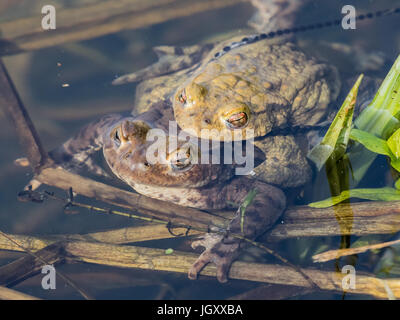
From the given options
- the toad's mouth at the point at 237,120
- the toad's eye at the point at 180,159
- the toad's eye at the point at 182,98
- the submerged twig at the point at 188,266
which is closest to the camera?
the submerged twig at the point at 188,266

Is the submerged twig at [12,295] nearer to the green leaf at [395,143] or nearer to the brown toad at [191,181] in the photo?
the brown toad at [191,181]

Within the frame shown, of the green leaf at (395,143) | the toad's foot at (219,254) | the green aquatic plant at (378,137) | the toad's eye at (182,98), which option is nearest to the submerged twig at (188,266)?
the toad's foot at (219,254)

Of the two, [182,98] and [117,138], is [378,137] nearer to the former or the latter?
[182,98]

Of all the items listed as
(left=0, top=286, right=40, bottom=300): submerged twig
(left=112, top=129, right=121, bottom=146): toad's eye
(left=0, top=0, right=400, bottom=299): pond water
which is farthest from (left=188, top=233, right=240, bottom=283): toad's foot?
(left=0, top=286, right=40, bottom=300): submerged twig

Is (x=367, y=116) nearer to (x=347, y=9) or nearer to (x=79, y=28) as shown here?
(x=347, y=9)

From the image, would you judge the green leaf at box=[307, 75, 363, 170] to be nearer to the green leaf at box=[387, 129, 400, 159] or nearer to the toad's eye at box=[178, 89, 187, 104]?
the green leaf at box=[387, 129, 400, 159]

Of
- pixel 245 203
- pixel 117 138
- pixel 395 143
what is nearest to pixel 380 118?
pixel 395 143

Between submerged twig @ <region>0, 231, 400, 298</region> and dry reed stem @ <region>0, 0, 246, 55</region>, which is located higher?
dry reed stem @ <region>0, 0, 246, 55</region>
